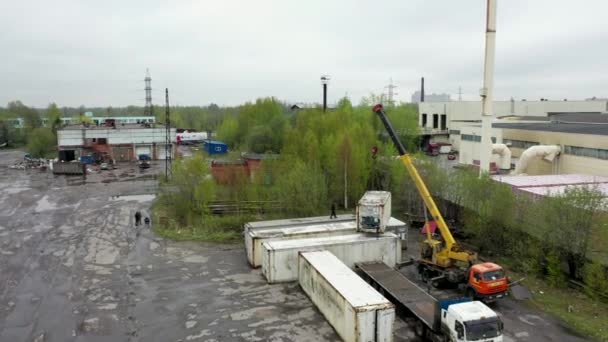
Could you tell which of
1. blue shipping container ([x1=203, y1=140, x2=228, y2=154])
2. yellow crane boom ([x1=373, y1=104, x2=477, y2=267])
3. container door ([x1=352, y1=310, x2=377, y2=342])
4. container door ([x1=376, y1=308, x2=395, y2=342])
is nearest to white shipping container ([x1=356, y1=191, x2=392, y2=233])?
yellow crane boom ([x1=373, y1=104, x2=477, y2=267])

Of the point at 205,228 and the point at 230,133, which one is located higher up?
the point at 230,133

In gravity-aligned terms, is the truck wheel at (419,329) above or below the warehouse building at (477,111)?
below

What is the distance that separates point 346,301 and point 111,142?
52276 millimetres

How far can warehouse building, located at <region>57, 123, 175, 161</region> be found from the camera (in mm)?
57562

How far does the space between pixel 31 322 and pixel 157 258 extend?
7001 millimetres

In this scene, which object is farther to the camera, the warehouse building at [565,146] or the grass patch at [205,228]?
the warehouse building at [565,146]

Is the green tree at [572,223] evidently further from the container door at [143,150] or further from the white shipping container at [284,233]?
the container door at [143,150]

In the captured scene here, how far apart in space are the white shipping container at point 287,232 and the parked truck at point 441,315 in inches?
169

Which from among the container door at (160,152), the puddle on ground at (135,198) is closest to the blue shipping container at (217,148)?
the container door at (160,152)

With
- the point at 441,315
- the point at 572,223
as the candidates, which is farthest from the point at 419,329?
the point at 572,223

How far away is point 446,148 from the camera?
198 ft

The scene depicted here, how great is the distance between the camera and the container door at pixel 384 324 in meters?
13.1

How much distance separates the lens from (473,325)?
1210 centimetres

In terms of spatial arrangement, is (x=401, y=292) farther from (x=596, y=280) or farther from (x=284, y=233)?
(x=596, y=280)
